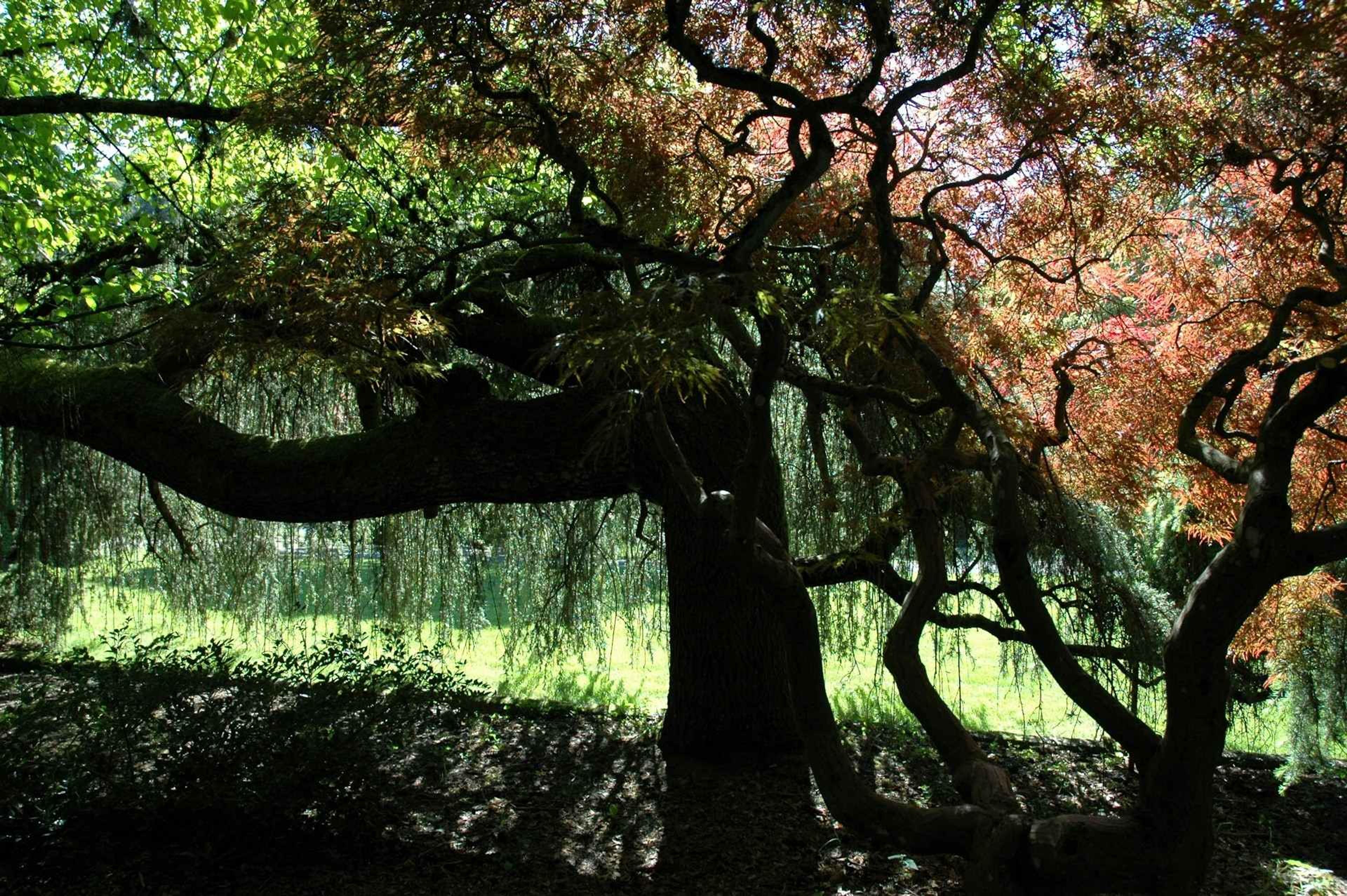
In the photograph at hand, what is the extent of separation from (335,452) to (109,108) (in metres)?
1.64

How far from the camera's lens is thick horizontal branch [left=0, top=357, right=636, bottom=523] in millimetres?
3686

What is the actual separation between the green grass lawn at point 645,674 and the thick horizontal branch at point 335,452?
871 millimetres

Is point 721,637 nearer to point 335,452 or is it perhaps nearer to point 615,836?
point 615,836

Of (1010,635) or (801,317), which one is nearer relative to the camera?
(801,317)

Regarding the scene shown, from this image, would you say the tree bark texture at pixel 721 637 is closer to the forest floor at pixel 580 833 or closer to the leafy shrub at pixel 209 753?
the forest floor at pixel 580 833

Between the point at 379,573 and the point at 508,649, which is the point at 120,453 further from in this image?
the point at 508,649

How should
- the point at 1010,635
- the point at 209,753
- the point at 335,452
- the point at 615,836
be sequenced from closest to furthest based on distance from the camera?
the point at 209,753, the point at 615,836, the point at 1010,635, the point at 335,452

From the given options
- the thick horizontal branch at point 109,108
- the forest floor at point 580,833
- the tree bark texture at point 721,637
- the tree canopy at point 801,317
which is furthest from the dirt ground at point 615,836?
the thick horizontal branch at point 109,108

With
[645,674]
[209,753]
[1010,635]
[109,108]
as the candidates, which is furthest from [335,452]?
[645,674]

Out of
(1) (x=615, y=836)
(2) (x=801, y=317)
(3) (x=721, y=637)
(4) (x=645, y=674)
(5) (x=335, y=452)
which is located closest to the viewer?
(2) (x=801, y=317)

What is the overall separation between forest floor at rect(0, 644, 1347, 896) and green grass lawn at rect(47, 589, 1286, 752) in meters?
0.58

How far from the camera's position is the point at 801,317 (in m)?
2.45

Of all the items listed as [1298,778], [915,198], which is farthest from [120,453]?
[1298,778]

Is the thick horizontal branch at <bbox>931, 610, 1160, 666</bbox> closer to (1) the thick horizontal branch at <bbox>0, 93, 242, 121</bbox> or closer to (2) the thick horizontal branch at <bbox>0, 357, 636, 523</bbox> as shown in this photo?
(2) the thick horizontal branch at <bbox>0, 357, 636, 523</bbox>
